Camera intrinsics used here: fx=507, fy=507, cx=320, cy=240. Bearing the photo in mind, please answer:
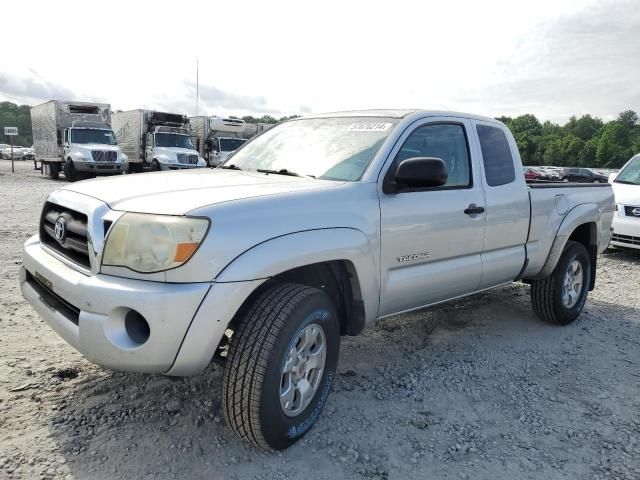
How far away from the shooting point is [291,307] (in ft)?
8.11

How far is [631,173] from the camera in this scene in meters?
9.02

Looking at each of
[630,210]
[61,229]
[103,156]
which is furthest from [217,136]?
[61,229]

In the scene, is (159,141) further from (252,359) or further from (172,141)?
(252,359)

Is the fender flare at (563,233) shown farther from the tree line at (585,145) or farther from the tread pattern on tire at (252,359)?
the tree line at (585,145)

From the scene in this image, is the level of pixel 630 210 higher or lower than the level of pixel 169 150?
lower

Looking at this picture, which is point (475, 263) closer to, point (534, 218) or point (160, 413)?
point (534, 218)

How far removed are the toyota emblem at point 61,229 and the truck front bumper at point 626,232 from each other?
7.99 meters

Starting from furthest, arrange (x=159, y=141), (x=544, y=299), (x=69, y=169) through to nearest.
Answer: (x=159, y=141), (x=69, y=169), (x=544, y=299)

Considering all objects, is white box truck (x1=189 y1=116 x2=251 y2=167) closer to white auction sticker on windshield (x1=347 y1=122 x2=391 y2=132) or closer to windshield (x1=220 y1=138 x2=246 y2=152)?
windshield (x1=220 y1=138 x2=246 y2=152)

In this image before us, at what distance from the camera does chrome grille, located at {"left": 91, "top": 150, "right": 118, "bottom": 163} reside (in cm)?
1939

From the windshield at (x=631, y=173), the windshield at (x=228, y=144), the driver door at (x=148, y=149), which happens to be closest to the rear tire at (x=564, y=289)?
the windshield at (x=631, y=173)

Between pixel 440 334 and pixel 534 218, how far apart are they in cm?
128

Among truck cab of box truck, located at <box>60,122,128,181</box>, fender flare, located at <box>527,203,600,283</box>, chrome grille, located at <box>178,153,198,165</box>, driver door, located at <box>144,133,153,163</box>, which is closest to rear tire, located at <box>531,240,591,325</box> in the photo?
fender flare, located at <box>527,203,600,283</box>

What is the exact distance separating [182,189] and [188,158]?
1947 centimetres
